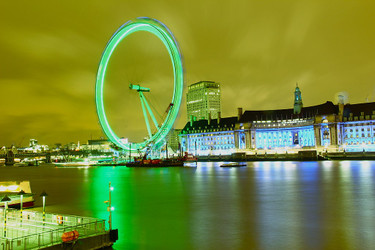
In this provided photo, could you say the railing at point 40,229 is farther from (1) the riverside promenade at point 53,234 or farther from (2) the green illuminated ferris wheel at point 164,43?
(2) the green illuminated ferris wheel at point 164,43

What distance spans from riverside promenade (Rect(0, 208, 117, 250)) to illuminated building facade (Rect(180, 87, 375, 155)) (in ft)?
383

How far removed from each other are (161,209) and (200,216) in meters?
4.13

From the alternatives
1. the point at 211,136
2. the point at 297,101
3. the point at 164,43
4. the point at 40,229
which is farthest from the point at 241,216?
the point at 211,136

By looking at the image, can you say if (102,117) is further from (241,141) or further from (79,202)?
(241,141)

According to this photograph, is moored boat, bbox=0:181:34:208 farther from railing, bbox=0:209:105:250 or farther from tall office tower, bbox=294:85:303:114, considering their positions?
tall office tower, bbox=294:85:303:114

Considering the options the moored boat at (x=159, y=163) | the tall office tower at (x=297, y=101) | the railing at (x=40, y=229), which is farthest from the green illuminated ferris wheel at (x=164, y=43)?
the tall office tower at (x=297, y=101)

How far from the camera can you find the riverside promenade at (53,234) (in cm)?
1473

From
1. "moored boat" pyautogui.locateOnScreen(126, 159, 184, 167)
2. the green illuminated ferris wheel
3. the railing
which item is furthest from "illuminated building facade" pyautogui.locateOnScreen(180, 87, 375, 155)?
the railing

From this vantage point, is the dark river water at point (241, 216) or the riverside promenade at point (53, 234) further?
the dark river water at point (241, 216)

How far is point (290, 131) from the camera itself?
146 m

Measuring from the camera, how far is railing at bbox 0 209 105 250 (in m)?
14.7

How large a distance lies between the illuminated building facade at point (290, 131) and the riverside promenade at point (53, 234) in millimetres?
116719

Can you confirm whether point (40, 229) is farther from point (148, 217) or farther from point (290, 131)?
point (290, 131)

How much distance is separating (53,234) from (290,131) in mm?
137029
